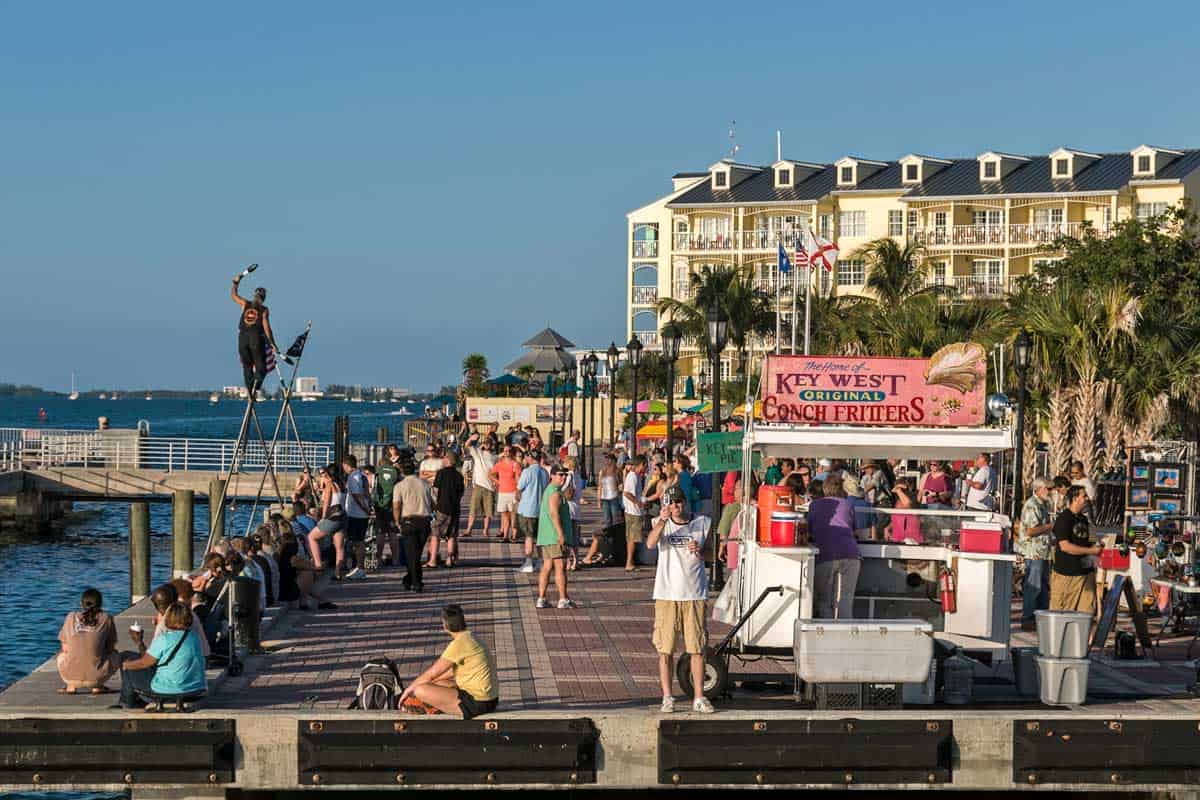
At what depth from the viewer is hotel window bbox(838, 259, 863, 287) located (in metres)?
83.5

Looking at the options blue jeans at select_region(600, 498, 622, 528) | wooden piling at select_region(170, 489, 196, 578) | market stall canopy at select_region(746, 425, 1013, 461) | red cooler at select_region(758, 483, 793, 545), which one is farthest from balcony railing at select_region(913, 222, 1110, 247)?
red cooler at select_region(758, 483, 793, 545)

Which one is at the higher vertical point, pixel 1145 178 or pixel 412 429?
pixel 1145 178

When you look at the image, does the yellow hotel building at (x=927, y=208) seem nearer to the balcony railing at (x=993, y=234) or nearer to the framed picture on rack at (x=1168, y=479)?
the balcony railing at (x=993, y=234)

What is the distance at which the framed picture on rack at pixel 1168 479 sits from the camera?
2183 centimetres

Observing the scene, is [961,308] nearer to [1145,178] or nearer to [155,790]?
[1145,178]

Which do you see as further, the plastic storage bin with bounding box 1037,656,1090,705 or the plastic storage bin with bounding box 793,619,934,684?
the plastic storage bin with bounding box 1037,656,1090,705

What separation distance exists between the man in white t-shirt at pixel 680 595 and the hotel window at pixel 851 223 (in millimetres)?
74247

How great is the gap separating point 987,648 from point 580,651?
3950 millimetres

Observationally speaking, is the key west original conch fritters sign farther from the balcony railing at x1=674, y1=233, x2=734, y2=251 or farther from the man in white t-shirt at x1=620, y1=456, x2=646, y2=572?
the balcony railing at x1=674, y1=233, x2=734, y2=251

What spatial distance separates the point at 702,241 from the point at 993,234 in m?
16.5

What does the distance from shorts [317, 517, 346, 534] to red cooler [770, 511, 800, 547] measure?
9.07 metres

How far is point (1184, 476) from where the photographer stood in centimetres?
2189

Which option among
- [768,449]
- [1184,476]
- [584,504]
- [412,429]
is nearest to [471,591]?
[768,449]

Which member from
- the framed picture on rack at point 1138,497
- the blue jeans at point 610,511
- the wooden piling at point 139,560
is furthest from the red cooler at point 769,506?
the wooden piling at point 139,560
